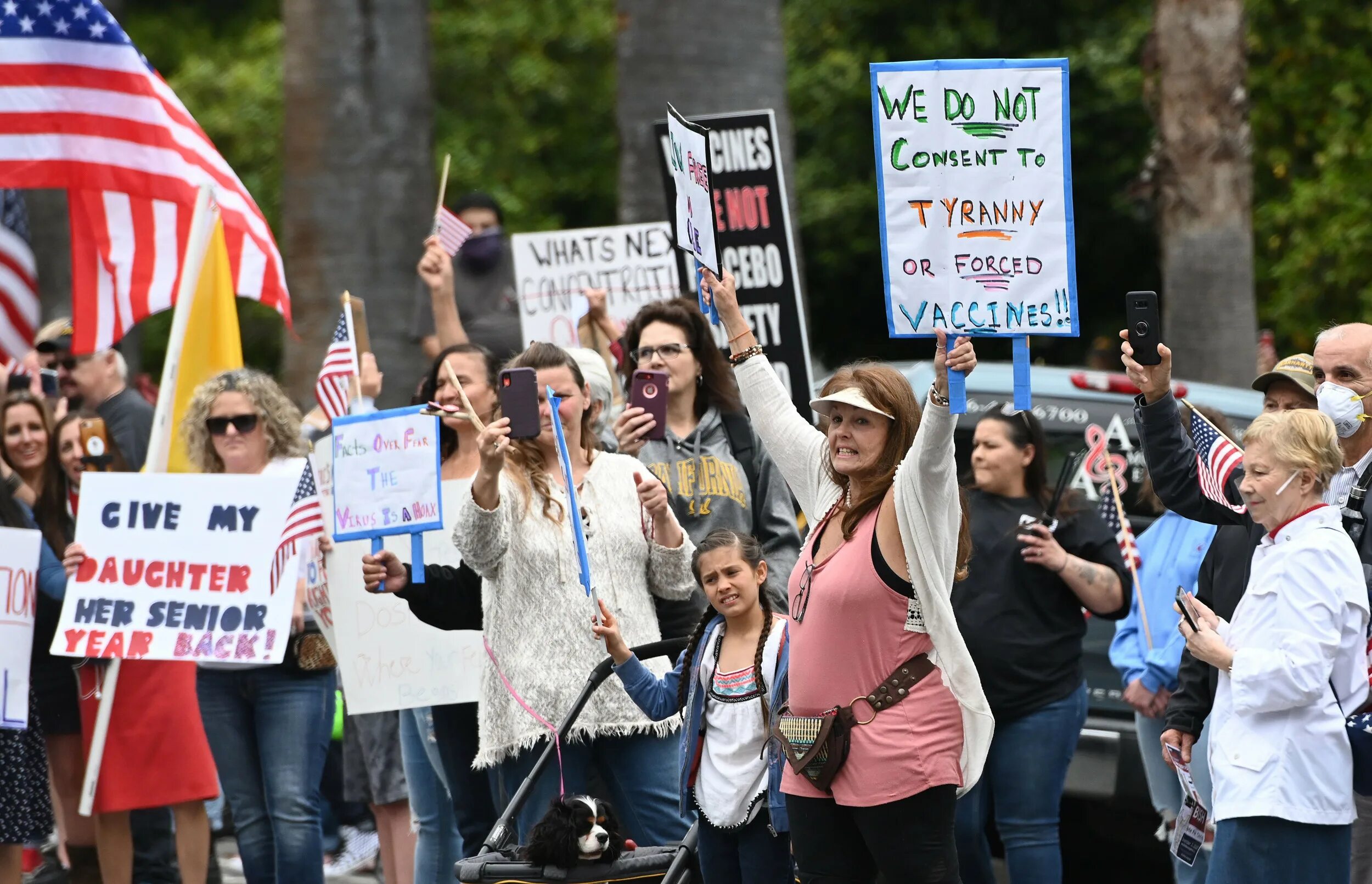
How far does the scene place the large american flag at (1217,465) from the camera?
17.8 feet

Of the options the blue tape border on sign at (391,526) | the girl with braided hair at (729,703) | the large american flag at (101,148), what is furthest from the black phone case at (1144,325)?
the large american flag at (101,148)

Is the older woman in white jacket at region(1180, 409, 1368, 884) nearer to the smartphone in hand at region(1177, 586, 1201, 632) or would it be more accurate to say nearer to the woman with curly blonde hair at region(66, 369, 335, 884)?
the smartphone in hand at region(1177, 586, 1201, 632)

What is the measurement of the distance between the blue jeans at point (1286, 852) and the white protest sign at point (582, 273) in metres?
4.61

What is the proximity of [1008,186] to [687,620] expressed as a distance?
81.5 inches

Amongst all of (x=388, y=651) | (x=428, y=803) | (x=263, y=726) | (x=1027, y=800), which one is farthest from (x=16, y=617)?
(x=1027, y=800)

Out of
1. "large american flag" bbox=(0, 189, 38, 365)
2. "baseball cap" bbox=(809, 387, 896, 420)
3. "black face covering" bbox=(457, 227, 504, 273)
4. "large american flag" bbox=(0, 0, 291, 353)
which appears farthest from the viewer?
"black face covering" bbox=(457, 227, 504, 273)

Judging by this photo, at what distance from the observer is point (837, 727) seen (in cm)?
481

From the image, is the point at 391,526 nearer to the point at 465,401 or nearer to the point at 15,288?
the point at 465,401

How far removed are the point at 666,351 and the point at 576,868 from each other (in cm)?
196

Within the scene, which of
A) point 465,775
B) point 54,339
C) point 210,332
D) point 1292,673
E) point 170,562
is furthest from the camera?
point 54,339

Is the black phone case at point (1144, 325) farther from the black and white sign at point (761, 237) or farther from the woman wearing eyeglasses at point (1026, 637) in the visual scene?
the black and white sign at point (761, 237)

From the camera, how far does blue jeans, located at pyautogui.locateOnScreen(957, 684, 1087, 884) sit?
6.57 meters

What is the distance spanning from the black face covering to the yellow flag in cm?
179

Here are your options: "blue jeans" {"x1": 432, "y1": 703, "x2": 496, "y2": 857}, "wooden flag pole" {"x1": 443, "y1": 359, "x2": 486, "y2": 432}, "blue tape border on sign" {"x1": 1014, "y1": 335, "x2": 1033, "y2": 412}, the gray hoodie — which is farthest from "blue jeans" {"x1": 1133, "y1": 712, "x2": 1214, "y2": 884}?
"wooden flag pole" {"x1": 443, "y1": 359, "x2": 486, "y2": 432}
